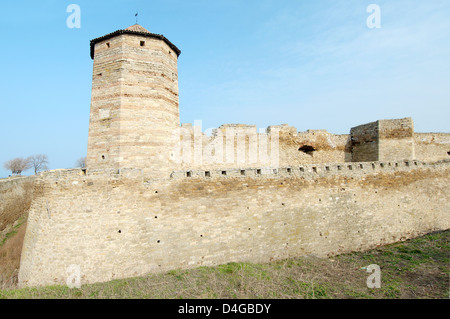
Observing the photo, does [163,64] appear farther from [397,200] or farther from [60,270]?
[397,200]

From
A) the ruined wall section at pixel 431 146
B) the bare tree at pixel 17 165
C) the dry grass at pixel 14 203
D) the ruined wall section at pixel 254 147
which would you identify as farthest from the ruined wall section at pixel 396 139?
the bare tree at pixel 17 165

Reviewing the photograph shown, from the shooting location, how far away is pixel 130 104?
10.1 meters

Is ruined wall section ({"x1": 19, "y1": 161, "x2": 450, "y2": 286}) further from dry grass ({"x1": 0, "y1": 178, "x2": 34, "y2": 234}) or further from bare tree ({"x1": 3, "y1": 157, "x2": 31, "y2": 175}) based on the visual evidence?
bare tree ({"x1": 3, "y1": 157, "x2": 31, "y2": 175})

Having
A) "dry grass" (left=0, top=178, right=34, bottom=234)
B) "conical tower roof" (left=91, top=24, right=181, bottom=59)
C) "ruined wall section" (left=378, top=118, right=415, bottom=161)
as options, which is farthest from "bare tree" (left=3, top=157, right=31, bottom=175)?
"ruined wall section" (left=378, top=118, right=415, bottom=161)

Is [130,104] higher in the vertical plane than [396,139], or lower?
higher

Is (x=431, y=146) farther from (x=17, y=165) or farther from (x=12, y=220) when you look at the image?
(x=17, y=165)

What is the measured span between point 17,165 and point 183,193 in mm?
55166

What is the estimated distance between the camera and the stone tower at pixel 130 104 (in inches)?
393

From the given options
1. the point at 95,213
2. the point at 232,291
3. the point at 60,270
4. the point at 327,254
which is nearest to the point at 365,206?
the point at 327,254

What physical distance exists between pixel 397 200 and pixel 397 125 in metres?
5.46

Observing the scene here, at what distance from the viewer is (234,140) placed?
13.3 m

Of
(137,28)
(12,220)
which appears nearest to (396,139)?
(137,28)

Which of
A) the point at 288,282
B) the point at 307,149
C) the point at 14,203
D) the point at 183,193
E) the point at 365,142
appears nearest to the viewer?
the point at 288,282
